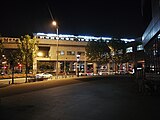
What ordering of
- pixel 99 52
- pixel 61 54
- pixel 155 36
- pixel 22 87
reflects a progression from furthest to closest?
Answer: pixel 61 54
pixel 99 52
pixel 155 36
pixel 22 87

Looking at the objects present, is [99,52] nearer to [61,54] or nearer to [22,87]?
[61,54]

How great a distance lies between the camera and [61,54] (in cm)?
7306

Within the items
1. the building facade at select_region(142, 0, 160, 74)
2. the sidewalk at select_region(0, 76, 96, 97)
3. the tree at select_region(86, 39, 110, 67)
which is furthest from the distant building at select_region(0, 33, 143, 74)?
the sidewalk at select_region(0, 76, 96, 97)

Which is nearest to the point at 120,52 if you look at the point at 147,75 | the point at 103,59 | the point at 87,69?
the point at 103,59

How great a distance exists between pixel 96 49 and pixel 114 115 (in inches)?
1984

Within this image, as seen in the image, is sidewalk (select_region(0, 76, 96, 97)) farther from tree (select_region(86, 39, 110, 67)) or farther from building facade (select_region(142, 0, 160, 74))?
tree (select_region(86, 39, 110, 67))

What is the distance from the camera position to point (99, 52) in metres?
59.4

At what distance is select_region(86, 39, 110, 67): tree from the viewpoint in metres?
59.4

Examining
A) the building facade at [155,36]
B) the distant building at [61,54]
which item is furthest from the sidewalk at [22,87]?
the distant building at [61,54]

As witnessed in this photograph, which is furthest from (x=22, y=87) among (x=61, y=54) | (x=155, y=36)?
(x=61, y=54)

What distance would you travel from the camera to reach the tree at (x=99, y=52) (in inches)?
2337

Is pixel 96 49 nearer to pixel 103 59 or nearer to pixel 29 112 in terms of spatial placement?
pixel 103 59

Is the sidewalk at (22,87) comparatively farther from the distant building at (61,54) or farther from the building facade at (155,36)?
the distant building at (61,54)

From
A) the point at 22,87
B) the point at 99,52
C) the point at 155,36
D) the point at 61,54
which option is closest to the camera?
the point at 22,87
